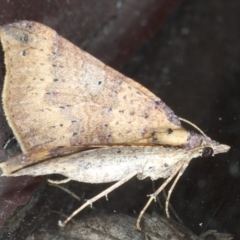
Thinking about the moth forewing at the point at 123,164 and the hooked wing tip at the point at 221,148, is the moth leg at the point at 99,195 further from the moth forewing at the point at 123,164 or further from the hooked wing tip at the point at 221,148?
the hooked wing tip at the point at 221,148

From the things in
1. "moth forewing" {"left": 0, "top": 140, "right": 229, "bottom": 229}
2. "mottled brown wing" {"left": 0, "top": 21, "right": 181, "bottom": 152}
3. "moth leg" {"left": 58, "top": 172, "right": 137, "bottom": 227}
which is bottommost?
"moth leg" {"left": 58, "top": 172, "right": 137, "bottom": 227}

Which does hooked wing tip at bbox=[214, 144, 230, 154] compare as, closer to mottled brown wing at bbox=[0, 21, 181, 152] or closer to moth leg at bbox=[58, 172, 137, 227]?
mottled brown wing at bbox=[0, 21, 181, 152]

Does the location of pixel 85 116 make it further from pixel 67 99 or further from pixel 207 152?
pixel 207 152

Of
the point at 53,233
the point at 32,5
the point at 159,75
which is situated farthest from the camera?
the point at 159,75

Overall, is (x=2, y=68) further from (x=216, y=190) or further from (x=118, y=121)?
(x=216, y=190)

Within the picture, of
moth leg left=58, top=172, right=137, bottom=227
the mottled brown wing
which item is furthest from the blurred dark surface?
the mottled brown wing

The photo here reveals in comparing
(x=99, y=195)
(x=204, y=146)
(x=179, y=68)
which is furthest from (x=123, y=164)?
(x=179, y=68)

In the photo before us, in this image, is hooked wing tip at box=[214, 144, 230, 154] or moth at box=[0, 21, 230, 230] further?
hooked wing tip at box=[214, 144, 230, 154]

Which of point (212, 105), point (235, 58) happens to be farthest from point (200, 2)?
point (212, 105)
